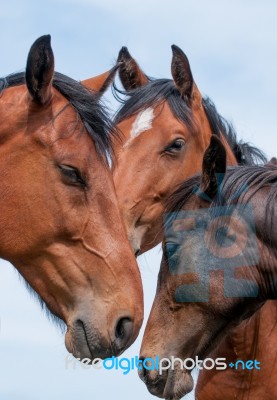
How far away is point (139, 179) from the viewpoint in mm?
7434

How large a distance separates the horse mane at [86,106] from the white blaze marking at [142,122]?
2017 mm

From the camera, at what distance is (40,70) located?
5.31m

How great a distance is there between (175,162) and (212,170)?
161 centimetres

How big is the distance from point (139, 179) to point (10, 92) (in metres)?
2.13

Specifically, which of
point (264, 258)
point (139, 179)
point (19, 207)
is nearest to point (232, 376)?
point (264, 258)

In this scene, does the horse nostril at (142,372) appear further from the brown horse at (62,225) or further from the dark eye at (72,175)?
the dark eye at (72,175)

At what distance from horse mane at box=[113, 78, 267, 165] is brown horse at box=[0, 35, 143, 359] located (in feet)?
8.31

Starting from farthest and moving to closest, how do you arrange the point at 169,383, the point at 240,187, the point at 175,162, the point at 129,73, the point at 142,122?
the point at 129,73 < the point at 142,122 < the point at 175,162 < the point at 169,383 < the point at 240,187

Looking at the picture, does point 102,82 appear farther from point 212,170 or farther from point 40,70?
point 40,70

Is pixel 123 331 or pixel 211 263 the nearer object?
pixel 123 331

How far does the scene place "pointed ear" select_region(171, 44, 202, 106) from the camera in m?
8.01

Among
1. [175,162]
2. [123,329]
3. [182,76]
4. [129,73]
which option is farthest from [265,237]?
[129,73]

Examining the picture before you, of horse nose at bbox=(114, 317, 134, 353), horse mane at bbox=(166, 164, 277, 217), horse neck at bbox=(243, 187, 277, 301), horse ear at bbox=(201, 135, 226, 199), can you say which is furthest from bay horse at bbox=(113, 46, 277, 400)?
horse nose at bbox=(114, 317, 134, 353)

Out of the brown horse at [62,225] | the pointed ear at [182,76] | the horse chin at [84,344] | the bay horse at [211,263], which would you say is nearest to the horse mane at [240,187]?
the bay horse at [211,263]
